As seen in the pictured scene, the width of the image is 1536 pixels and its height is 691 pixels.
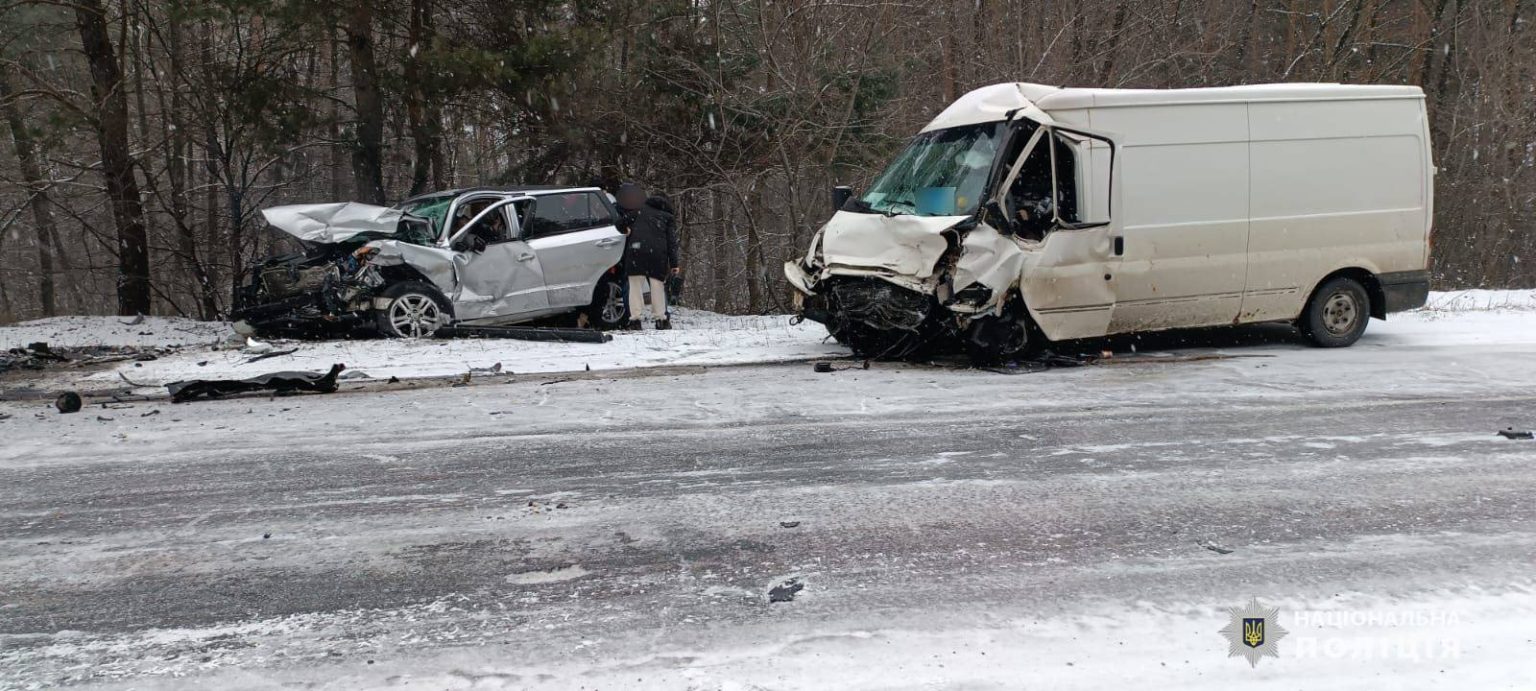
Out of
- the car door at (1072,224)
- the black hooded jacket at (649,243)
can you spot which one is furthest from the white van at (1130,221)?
the black hooded jacket at (649,243)

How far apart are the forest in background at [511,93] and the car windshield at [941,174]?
6387 millimetres

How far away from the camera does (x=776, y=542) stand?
4270mm

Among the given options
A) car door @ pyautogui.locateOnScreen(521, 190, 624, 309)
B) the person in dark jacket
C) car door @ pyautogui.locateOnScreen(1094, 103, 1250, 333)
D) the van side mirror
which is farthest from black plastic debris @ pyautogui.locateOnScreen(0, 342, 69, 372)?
car door @ pyautogui.locateOnScreen(1094, 103, 1250, 333)

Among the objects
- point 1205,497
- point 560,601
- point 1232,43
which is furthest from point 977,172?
point 1232,43

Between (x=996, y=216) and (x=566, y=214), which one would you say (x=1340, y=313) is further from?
(x=566, y=214)

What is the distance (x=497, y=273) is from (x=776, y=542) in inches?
332

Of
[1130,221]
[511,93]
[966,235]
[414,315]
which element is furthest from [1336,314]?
[511,93]

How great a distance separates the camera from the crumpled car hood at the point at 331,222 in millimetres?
11078

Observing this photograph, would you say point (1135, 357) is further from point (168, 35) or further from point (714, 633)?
point (168, 35)

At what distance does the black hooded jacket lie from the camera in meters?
12.8

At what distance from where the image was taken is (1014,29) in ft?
63.1

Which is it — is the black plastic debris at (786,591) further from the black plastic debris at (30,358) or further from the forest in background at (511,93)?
the forest in background at (511,93)

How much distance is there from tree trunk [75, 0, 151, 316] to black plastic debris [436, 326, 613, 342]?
21.3 ft

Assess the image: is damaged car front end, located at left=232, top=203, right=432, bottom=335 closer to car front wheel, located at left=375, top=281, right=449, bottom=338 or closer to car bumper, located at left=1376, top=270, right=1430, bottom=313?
car front wheel, located at left=375, top=281, right=449, bottom=338
